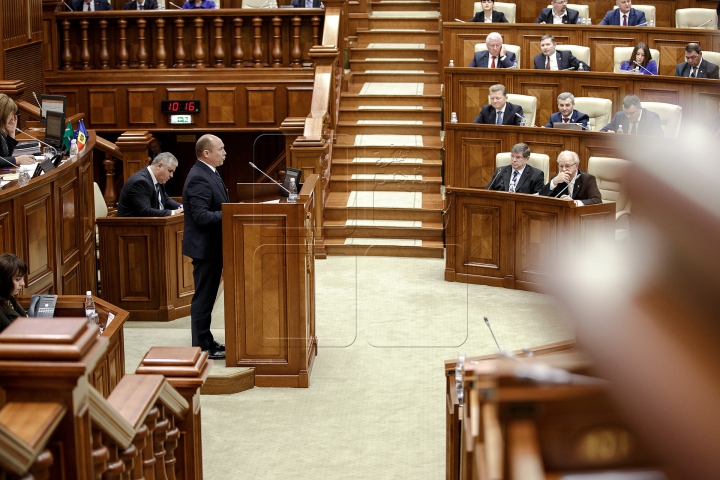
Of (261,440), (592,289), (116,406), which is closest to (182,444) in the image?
(116,406)

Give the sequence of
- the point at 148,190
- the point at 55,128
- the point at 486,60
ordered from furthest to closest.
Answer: the point at 486,60
the point at 148,190
the point at 55,128

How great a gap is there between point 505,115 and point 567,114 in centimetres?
53

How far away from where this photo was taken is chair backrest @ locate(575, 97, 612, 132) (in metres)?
7.82

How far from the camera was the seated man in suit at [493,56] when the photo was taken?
8.54 metres

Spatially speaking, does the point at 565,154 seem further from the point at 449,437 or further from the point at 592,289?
the point at 592,289

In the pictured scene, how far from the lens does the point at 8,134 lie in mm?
5840

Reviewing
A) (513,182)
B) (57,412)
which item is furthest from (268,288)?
(57,412)

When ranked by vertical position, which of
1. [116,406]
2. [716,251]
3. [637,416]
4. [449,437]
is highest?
[716,251]

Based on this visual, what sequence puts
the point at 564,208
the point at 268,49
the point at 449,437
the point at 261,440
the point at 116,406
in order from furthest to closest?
1. the point at 268,49
2. the point at 564,208
3. the point at 261,440
4. the point at 449,437
5. the point at 116,406

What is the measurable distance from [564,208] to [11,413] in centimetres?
535

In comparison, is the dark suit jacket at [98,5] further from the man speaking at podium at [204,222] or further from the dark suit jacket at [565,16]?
the man speaking at podium at [204,222]

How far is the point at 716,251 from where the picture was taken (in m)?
0.49

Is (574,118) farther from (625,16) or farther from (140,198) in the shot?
(140,198)

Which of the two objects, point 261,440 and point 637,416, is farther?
point 261,440
